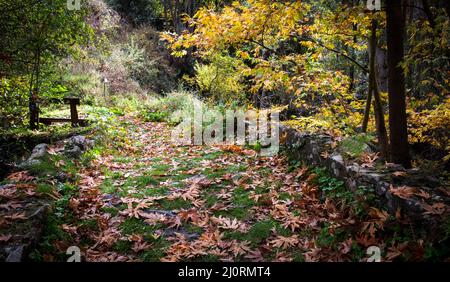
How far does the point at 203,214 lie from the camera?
4.59m

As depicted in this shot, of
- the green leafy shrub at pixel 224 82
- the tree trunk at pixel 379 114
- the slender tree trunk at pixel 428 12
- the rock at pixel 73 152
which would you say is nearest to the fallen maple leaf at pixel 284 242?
the tree trunk at pixel 379 114

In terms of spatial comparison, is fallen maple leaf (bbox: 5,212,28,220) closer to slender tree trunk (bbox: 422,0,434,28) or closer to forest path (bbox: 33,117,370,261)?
forest path (bbox: 33,117,370,261)

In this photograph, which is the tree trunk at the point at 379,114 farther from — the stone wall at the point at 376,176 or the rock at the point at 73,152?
the rock at the point at 73,152

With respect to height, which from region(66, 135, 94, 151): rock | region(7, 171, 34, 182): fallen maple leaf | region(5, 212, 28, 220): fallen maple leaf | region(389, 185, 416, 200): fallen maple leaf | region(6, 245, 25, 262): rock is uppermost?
region(66, 135, 94, 151): rock

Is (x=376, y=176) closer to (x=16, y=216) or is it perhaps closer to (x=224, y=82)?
(x=16, y=216)

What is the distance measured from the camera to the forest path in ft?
12.2

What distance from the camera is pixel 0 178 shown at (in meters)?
6.83

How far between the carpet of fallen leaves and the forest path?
1 cm

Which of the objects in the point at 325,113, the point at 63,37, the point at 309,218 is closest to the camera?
the point at 309,218

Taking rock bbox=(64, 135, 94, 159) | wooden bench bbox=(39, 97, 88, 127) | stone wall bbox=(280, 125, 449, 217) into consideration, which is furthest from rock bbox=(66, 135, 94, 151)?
stone wall bbox=(280, 125, 449, 217)

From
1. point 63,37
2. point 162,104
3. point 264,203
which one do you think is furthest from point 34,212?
point 162,104
